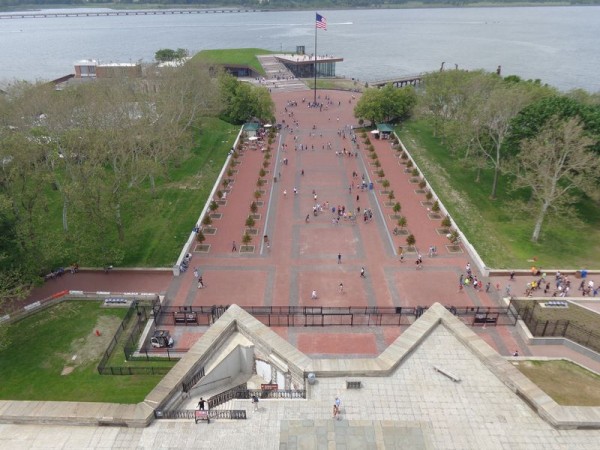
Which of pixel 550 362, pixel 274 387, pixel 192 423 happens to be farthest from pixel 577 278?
pixel 192 423

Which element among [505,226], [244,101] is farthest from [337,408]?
[244,101]

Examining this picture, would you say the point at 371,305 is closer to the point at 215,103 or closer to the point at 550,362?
the point at 550,362

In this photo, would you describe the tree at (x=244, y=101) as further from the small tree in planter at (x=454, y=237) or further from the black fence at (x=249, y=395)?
the black fence at (x=249, y=395)

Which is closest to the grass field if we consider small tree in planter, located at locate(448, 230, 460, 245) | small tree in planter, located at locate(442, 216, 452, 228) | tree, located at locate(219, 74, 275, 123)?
small tree in planter, located at locate(448, 230, 460, 245)

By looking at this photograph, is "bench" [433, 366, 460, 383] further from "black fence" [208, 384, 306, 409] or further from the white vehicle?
the white vehicle

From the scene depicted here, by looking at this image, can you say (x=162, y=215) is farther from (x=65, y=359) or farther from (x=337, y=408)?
(x=337, y=408)
